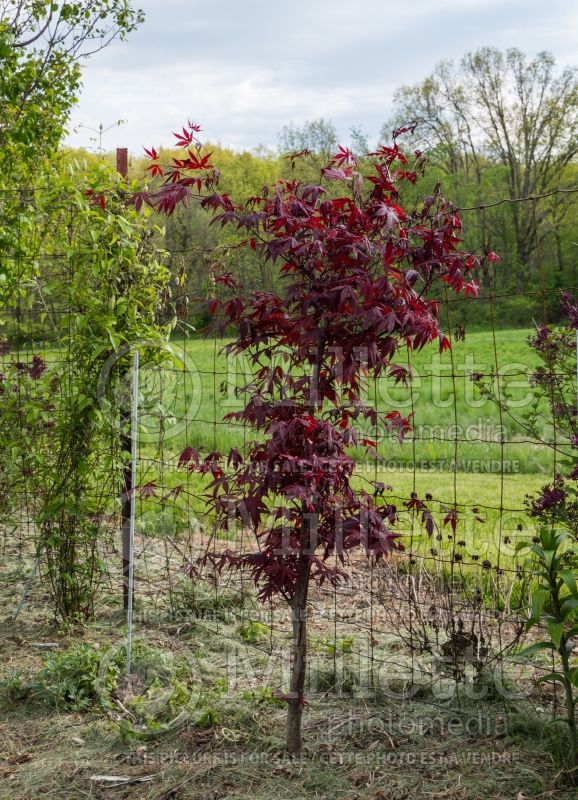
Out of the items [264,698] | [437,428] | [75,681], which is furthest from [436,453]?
[75,681]

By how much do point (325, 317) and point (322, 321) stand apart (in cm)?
17

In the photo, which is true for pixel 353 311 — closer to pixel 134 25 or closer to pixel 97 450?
pixel 97 450

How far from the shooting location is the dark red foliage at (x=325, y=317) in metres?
2.69

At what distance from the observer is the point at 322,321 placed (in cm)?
293

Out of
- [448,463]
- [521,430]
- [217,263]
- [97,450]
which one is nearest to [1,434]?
[97,450]

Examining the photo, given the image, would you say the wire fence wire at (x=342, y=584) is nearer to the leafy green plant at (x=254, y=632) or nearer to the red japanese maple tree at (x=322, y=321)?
the leafy green plant at (x=254, y=632)

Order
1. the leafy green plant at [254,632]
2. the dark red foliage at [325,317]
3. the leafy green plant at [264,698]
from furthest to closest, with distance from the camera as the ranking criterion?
1. the leafy green plant at [254,632]
2. the leafy green plant at [264,698]
3. the dark red foliage at [325,317]

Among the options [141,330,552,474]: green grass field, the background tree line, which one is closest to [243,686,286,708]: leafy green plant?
[141,330,552,474]: green grass field

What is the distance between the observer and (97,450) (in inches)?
170

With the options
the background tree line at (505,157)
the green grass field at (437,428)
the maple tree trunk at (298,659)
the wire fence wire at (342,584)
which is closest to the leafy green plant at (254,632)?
the wire fence wire at (342,584)

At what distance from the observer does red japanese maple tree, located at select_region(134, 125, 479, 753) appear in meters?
2.69

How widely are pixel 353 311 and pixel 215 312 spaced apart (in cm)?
53

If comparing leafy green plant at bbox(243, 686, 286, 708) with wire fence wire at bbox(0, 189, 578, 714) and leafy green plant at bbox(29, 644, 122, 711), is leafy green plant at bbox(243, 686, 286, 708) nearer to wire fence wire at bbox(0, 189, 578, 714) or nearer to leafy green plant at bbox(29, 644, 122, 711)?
wire fence wire at bbox(0, 189, 578, 714)

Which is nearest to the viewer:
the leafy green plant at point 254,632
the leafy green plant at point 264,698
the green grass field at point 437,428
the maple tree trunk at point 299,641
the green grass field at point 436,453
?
the maple tree trunk at point 299,641
